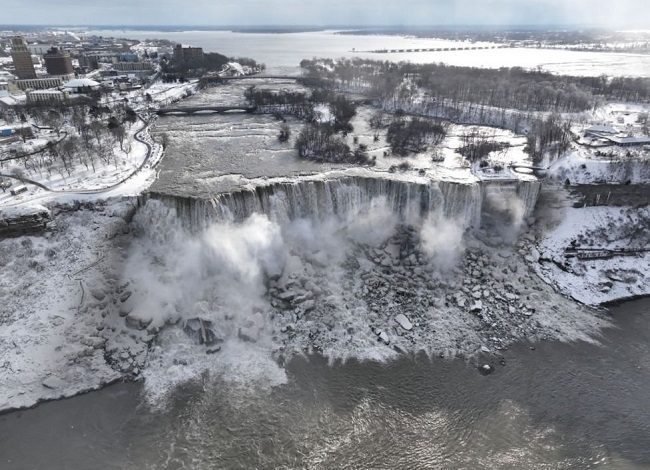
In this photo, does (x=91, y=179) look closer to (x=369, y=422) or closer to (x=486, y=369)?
(x=369, y=422)

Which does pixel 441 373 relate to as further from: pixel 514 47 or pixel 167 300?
pixel 514 47

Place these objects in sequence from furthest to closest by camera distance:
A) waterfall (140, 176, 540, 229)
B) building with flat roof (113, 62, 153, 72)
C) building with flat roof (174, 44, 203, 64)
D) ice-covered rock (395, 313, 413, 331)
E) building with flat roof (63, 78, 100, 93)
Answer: building with flat roof (174, 44, 203, 64)
building with flat roof (113, 62, 153, 72)
building with flat roof (63, 78, 100, 93)
waterfall (140, 176, 540, 229)
ice-covered rock (395, 313, 413, 331)

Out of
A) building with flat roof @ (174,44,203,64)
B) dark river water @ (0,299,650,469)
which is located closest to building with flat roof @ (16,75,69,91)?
building with flat roof @ (174,44,203,64)

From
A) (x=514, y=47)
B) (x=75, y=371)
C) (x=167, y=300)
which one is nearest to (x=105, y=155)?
(x=167, y=300)

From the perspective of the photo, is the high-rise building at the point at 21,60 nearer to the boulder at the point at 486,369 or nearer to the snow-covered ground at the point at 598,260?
the snow-covered ground at the point at 598,260

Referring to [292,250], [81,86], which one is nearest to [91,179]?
[292,250]

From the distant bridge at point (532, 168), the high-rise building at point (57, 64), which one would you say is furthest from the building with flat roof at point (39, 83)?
the distant bridge at point (532, 168)

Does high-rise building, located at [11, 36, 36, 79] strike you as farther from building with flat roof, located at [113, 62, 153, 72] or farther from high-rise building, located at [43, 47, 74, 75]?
building with flat roof, located at [113, 62, 153, 72]
